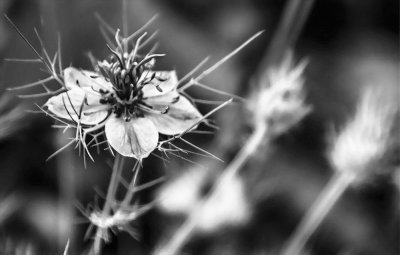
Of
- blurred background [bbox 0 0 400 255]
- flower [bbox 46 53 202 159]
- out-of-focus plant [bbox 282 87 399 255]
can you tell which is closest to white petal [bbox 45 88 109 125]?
flower [bbox 46 53 202 159]

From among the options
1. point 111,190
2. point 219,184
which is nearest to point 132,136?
point 111,190

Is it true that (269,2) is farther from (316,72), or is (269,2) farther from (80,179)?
(80,179)

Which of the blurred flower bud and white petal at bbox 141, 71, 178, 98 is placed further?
the blurred flower bud

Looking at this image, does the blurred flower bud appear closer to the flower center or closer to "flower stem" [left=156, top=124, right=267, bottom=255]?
"flower stem" [left=156, top=124, right=267, bottom=255]

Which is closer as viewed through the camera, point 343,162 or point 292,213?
point 343,162

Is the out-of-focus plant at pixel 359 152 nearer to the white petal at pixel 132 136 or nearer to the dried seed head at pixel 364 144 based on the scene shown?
the dried seed head at pixel 364 144

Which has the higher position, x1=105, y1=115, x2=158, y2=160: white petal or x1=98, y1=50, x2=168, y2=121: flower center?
x1=98, y1=50, x2=168, y2=121: flower center

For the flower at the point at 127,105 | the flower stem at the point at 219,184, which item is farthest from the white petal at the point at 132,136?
the flower stem at the point at 219,184

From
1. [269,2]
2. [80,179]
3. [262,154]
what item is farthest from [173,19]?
→ [262,154]
